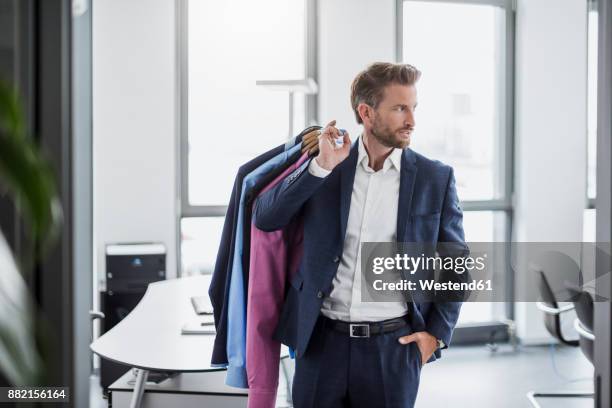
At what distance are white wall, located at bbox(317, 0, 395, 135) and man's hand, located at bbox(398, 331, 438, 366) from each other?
290 cm

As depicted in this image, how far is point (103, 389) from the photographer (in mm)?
4059

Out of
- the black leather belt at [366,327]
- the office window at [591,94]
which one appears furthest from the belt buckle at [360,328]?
the office window at [591,94]

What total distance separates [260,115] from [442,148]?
1429 mm

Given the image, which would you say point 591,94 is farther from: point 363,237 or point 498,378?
point 363,237

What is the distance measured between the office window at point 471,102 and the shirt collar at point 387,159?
311 cm

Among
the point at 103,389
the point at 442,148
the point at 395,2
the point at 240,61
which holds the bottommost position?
the point at 103,389

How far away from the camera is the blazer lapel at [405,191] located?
6.36ft

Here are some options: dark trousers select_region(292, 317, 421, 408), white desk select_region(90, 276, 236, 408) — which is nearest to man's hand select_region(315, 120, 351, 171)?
dark trousers select_region(292, 317, 421, 408)

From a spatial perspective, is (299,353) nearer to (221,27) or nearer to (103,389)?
(103,389)

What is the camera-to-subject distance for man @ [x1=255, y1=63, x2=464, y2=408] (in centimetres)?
191

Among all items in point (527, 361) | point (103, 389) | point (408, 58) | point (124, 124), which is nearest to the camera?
point (103, 389)

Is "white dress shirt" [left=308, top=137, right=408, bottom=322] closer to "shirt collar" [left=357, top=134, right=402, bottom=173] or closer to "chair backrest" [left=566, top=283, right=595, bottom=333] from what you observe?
"shirt collar" [left=357, top=134, right=402, bottom=173]

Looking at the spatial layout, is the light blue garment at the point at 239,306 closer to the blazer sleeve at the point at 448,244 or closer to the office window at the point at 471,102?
the blazer sleeve at the point at 448,244

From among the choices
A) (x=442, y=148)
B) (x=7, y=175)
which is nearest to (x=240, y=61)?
(x=442, y=148)
